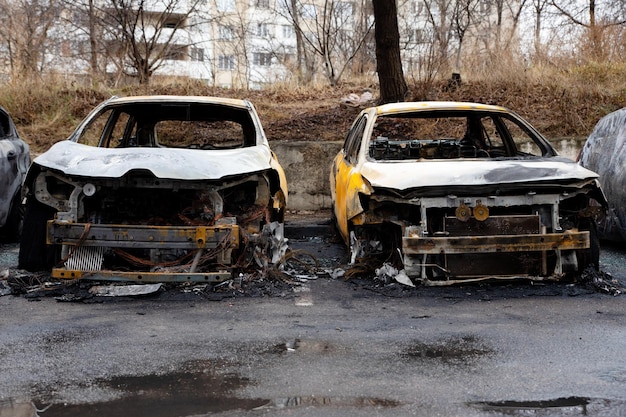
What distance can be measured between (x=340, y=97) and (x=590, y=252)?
9397mm

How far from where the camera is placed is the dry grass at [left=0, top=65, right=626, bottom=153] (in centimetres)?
1174

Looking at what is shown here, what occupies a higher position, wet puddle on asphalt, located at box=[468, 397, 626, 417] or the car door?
the car door

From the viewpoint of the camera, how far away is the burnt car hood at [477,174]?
5613 mm

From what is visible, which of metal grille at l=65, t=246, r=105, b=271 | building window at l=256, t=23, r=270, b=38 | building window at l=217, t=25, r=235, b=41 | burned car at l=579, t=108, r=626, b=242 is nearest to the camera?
metal grille at l=65, t=246, r=105, b=271

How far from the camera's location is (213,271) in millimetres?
5766

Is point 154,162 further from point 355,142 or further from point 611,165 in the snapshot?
point 611,165

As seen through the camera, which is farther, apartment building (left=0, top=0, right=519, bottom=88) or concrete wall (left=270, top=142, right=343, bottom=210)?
apartment building (left=0, top=0, right=519, bottom=88)

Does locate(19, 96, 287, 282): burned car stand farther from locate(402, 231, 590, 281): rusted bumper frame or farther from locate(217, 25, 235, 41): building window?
locate(217, 25, 235, 41): building window

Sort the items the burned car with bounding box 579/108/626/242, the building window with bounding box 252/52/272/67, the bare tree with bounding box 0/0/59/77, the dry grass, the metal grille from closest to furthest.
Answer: the metal grille < the burned car with bounding box 579/108/626/242 < the dry grass < the bare tree with bounding box 0/0/59/77 < the building window with bounding box 252/52/272/67

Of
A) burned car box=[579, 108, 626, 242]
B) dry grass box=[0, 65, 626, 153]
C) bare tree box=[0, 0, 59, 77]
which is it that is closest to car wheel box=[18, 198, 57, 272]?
burned car box=[579, 108, 626, 242]

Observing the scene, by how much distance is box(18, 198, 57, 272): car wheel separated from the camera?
5.94 metres

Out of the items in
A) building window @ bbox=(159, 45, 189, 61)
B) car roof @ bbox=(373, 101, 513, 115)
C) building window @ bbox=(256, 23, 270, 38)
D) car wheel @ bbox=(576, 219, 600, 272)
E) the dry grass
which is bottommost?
car wheel @ bbox=(576, 219, 600, 272)

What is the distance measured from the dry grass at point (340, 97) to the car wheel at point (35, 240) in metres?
5.69

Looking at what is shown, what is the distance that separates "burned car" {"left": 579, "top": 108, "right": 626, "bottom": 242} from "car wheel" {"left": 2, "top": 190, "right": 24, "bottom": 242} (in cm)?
672
